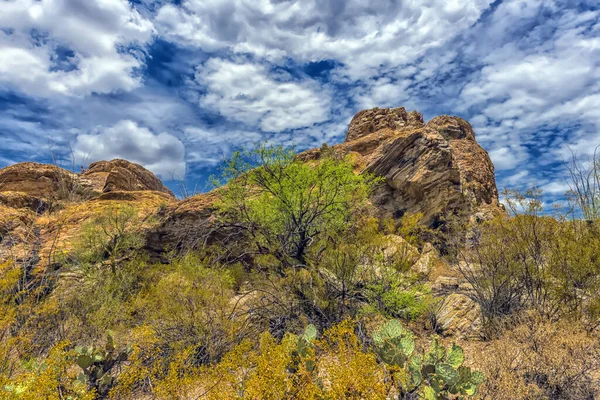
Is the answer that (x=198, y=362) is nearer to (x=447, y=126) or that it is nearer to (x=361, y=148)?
(x=361, y=148)

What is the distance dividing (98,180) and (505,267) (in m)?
28.8

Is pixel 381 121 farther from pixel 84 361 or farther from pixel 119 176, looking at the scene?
pixel 84 361

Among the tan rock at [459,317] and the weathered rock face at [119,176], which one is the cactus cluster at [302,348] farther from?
the weathered rock face at [119,176]

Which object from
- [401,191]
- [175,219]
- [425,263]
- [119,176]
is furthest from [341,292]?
[119,176]

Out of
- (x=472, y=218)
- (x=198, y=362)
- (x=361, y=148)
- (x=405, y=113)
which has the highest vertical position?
(x=405, y=113)

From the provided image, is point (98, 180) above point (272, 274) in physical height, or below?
above

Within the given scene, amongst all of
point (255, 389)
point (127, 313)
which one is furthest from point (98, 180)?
point (255, 389)

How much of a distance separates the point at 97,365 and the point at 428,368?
5.93 m

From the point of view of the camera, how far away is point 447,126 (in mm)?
21266

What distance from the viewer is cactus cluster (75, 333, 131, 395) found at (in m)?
5.65

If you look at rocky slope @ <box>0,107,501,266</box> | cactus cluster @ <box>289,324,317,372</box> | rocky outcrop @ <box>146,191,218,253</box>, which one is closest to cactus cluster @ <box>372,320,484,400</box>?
cactus cluster @ <box>289,324,317,372</box>

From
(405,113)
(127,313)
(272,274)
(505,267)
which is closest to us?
(505,267)

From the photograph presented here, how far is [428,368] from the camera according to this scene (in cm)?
419

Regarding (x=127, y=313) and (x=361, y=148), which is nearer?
(x=127, y=313)
